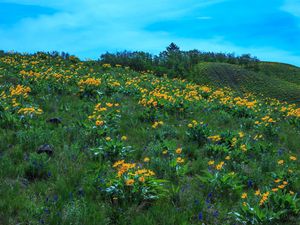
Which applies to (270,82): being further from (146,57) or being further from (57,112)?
(57,112)

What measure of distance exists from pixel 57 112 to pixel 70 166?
4206 mm

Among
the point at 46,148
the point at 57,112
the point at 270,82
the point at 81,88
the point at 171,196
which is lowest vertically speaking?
the point at 171,196

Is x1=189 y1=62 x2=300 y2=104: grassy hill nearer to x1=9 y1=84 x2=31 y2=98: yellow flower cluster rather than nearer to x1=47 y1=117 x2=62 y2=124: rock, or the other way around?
x1=9 y1=84 x2=31 y2=98: yellow flower cluster

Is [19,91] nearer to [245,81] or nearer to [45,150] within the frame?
[45,150]

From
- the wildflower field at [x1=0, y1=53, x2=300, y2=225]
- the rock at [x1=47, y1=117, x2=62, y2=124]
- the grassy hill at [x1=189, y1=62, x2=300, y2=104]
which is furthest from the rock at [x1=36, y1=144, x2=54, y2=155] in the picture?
the grassy hill at [x1=189, y1=62, x2=300, y2=104]

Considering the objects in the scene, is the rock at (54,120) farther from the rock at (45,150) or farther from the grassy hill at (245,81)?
the grassy hill at (245,81)

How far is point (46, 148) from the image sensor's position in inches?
266

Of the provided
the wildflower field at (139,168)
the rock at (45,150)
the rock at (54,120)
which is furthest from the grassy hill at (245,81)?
the rock at (45,150)

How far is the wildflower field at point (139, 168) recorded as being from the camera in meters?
4.88

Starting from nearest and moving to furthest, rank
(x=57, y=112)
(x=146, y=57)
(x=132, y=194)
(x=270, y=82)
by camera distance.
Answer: (x=132, y=194) < (x=57, y=112) < (x=146, y=57) < (x=270, y=82)

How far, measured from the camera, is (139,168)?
637cm

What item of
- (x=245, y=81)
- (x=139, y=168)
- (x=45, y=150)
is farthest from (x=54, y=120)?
(x=245, y=81)

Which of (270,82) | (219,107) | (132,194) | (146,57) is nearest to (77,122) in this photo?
(132,194)

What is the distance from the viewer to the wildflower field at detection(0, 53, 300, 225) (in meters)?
4.88
